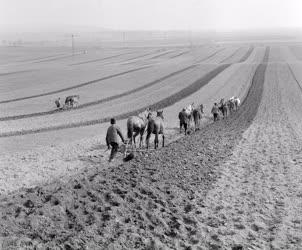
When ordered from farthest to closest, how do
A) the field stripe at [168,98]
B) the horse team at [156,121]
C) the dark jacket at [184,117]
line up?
the field stripe at [168,98]
the dark jacket at [184,117]
the horse team at [156,121]

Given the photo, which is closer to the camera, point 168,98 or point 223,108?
point 223,108

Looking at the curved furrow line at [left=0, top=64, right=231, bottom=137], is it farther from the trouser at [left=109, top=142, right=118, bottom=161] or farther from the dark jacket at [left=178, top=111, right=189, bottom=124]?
the trouser at [left=109, top=142, right=118, bottom=161]

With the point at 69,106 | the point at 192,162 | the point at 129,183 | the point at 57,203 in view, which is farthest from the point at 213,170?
the point at 69,106

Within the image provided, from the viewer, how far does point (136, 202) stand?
39.9ft

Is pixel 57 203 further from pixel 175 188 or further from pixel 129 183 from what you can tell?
pixel 175 188

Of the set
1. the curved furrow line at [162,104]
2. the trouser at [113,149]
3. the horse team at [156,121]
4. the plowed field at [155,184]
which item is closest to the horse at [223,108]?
the horse team at [156,121]

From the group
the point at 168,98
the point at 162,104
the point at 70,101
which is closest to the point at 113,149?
the point at 70,101

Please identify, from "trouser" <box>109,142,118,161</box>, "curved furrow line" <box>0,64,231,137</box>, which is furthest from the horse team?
"curved furrow line" <box>0,64,231,137</box>

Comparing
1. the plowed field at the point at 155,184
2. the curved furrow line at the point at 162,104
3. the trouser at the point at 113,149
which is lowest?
the curved furrow line at the point at 162,104

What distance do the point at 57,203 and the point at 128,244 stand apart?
2.53 m

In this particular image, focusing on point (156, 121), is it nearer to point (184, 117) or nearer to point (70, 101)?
point (184, 117)

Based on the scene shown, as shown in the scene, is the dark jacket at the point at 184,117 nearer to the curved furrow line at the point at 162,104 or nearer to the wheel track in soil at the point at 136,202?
the wheel track in soil at the point at 136,202

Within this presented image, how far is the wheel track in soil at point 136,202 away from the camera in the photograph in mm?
10367

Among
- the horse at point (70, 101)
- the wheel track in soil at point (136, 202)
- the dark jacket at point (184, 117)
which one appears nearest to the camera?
the wheel track in soil at point (136, 202)
